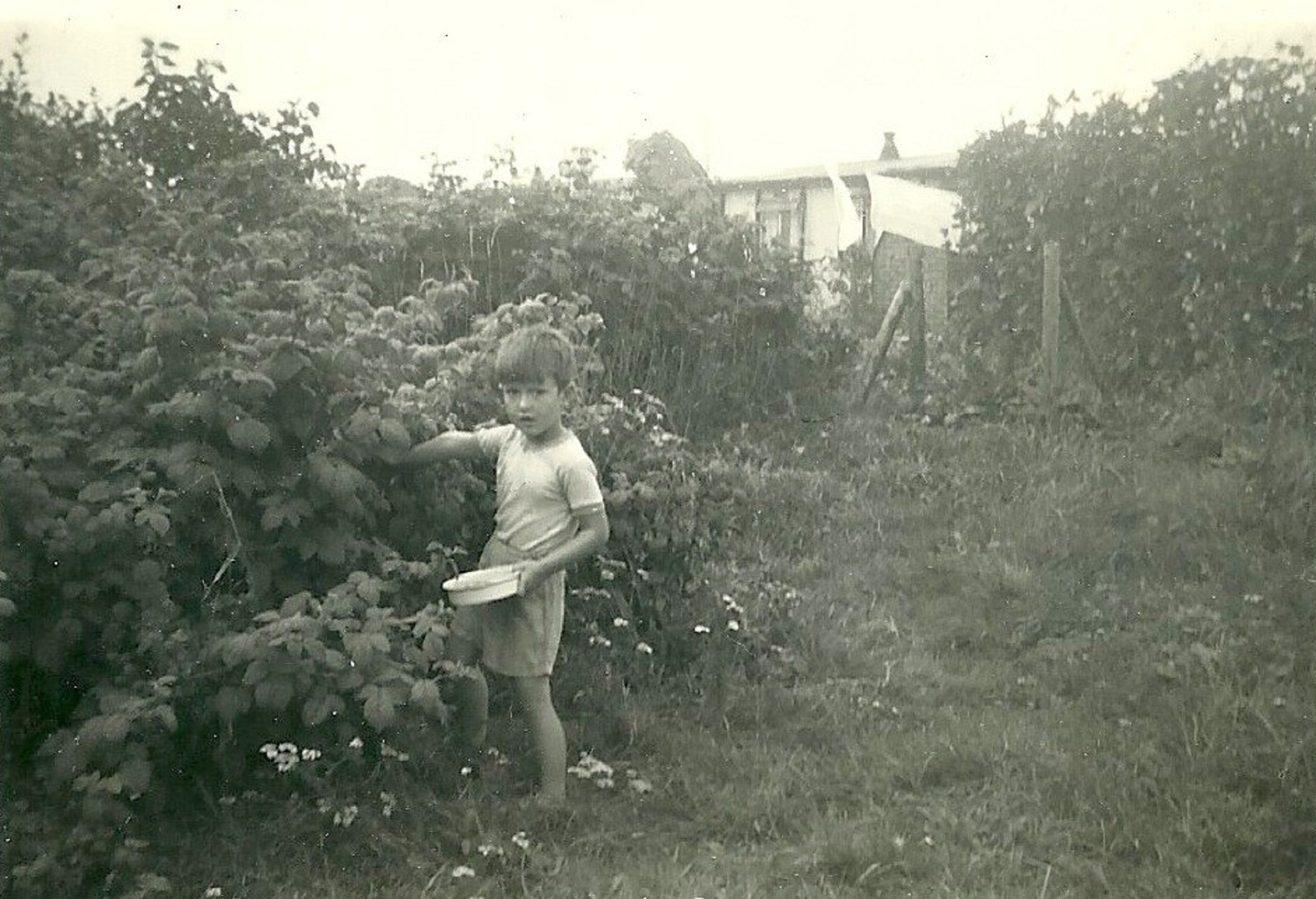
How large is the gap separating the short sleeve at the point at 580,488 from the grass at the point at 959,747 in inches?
35.1

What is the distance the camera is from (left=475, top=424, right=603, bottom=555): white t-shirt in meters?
3.63

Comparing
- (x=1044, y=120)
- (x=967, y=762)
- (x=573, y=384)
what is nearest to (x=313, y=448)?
(x=573, y=384)

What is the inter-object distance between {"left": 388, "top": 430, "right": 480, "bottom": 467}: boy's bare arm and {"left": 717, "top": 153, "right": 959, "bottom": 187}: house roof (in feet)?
73.7

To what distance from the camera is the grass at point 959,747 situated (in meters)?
3.25

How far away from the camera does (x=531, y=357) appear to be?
141 inches

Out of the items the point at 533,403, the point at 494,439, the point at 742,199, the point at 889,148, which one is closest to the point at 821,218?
the point at 742,199

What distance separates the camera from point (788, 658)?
15.8ft

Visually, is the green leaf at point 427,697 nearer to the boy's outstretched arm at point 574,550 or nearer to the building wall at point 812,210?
the boy's outstretched arm at point 574,550

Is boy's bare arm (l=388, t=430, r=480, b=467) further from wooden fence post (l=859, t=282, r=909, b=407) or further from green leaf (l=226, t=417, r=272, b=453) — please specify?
wooden fence post (l=859, t=282, r=909, b=407)

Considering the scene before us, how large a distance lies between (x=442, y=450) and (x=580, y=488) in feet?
1.60

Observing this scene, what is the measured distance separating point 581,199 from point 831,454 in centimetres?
253

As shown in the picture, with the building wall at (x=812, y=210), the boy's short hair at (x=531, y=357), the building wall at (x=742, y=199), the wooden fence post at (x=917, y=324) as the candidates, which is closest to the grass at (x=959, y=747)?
the boy's short hair at (x=531, y=357)

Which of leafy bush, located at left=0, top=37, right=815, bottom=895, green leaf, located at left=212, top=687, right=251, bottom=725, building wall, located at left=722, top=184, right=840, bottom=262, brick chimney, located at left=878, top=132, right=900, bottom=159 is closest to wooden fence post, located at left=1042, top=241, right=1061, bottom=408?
leafy bush, located at left=0, top=37, right=815, bottom=895

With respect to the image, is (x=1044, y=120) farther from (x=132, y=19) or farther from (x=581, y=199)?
(x=132, y=19)
